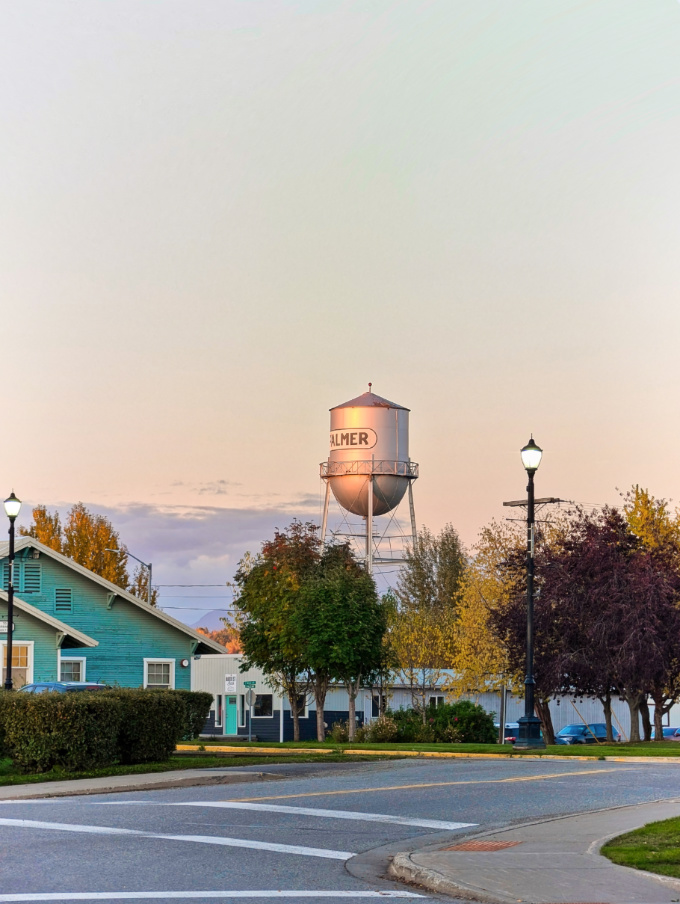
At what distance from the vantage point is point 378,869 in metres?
11.5

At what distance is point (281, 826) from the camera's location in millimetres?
14141

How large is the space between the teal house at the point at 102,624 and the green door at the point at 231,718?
461 inches

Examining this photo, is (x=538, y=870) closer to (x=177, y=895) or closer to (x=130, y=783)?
(x=177, y=895)

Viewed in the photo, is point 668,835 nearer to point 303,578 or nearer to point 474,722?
point 474,722

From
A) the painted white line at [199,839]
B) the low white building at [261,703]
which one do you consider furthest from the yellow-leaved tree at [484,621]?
the painted white line at [199,839]

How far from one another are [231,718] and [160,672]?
12.8m

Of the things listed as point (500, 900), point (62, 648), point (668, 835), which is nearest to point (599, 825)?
point (668, 835)

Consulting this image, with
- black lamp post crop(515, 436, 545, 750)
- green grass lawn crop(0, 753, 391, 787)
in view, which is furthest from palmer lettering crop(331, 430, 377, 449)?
green grass lawn crop(0, 753, 391, 787)

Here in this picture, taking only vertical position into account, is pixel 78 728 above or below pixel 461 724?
above

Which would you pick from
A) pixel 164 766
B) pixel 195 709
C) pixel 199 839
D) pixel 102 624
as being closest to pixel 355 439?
pixel 102 624

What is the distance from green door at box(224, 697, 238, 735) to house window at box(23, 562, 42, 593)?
50.0ft

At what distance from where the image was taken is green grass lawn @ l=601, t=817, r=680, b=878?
1077cm

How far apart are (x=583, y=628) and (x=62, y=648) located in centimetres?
1682

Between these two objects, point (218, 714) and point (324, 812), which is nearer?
point (324, 812)
